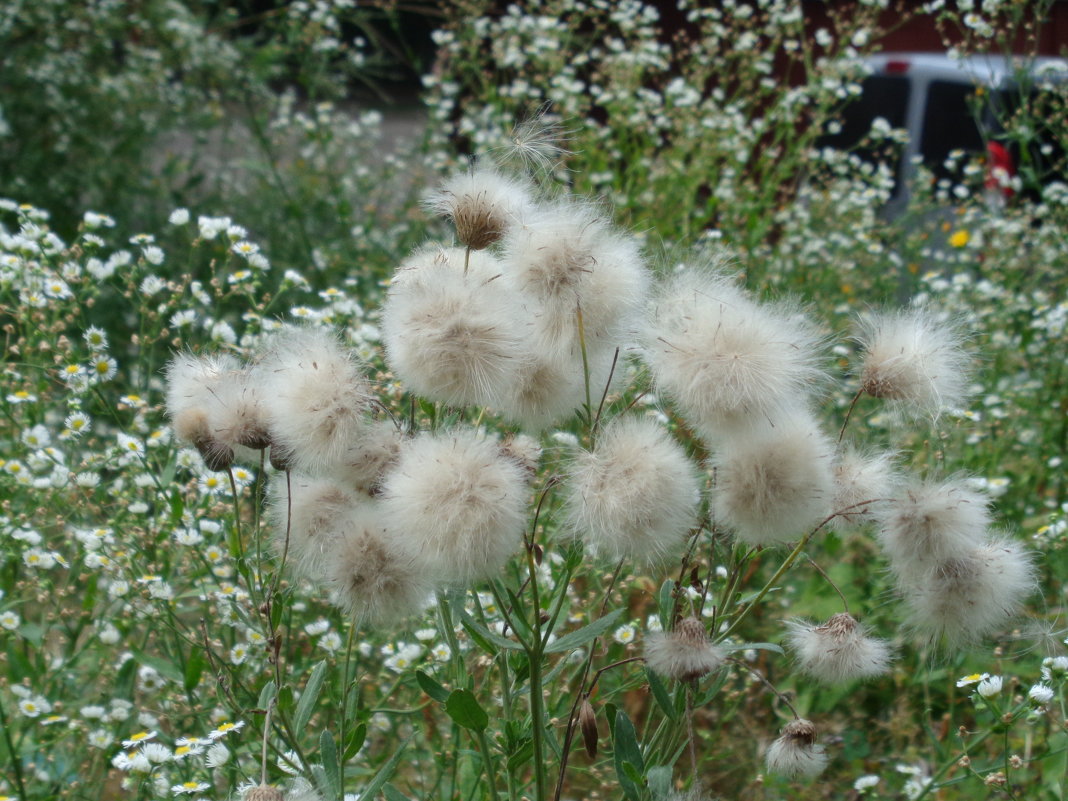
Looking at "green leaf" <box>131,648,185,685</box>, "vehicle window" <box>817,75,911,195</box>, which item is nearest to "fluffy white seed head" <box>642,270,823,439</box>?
"green leaf" <box>131,648,185,685</box>

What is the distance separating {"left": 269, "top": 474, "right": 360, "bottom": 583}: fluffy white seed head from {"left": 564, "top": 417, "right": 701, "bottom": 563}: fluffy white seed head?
308mm

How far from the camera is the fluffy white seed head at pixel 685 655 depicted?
1241mm

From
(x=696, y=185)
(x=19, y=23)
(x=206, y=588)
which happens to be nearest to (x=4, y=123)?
(x=19, y=23)

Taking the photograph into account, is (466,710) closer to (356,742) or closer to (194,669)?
(356,742)

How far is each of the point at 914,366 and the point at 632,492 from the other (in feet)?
1.38

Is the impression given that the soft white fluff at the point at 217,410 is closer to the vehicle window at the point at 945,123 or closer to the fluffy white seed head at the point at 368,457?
the fluffy white seed head at the point at 368,457

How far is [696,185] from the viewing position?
13.4 feet

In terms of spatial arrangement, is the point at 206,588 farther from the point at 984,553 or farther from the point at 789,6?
the point at 789,6

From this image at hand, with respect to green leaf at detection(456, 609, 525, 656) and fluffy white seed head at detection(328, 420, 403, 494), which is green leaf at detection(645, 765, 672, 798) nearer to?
green leaf at detection(456, 609, 525, 656)

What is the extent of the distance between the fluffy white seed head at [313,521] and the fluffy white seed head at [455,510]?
16cm

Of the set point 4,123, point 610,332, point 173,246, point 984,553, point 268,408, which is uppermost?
point 610,332

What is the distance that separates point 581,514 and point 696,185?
3040 mm

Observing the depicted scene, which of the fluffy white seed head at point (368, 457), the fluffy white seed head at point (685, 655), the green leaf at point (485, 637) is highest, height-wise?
the fluffy white seed head at point (368, 457)

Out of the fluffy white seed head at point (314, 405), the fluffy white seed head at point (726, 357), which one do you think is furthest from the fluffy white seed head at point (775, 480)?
the fluffy white seed head at point (314, 405)
